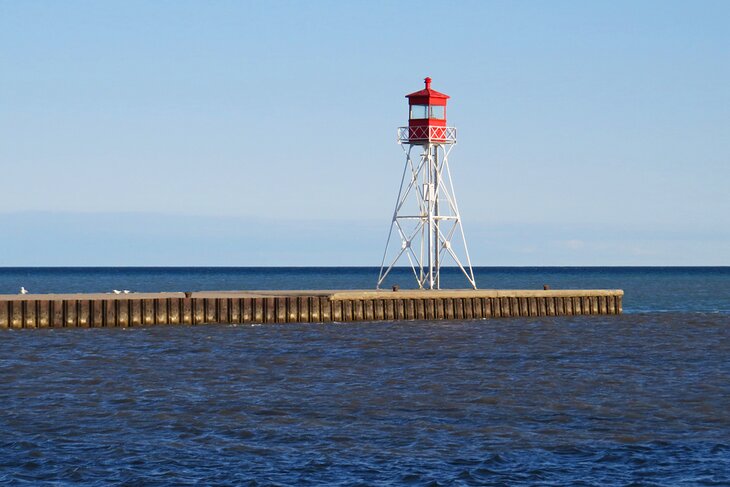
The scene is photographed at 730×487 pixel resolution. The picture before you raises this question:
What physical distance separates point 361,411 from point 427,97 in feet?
117

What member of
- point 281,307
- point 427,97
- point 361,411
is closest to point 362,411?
point 361,411

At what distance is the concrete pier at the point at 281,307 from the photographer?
4950 centimetres

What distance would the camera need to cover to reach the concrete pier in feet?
162

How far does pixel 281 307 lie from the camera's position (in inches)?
2114

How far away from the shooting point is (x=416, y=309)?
5691 cm

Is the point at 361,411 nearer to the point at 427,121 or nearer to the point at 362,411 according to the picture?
the point at 362,411

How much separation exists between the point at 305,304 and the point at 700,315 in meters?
34.2

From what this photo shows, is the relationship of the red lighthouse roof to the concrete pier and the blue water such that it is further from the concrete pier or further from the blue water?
the blue water

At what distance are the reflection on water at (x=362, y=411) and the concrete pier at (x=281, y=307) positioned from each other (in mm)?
2236

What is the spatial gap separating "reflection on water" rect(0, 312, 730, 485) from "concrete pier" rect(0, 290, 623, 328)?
224 centimetres

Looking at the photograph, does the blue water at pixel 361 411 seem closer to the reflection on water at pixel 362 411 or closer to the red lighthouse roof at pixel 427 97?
the reflection on water at pixel 362 411

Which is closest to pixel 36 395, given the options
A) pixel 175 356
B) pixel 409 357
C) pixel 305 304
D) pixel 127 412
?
pixel 127 412

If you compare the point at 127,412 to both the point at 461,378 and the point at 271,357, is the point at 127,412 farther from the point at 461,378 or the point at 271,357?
the point at 271,357

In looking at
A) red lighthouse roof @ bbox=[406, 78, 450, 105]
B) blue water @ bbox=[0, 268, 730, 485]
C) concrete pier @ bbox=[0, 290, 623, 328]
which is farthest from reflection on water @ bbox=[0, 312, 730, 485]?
red lighthouse roof @ bbox=[406, 78, 450, 105]
